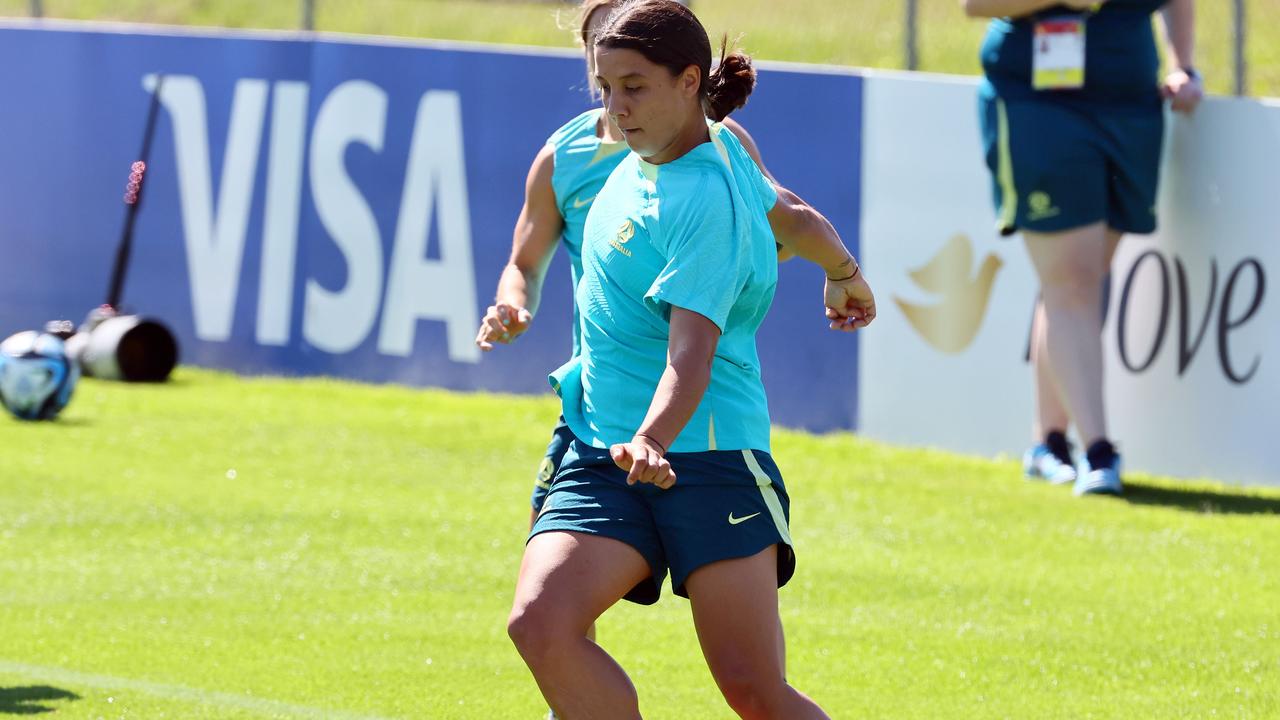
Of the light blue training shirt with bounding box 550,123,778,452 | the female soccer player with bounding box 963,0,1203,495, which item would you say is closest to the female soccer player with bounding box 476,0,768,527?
the light blue training shirt with bounding box 550,123,778,452

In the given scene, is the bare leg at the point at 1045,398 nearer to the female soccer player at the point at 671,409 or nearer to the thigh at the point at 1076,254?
the thigh at the point at 1076,254

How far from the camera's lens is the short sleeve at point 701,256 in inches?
148

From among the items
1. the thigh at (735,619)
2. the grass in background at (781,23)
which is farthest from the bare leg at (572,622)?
the grass in background at (781,23)

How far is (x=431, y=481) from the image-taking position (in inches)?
343

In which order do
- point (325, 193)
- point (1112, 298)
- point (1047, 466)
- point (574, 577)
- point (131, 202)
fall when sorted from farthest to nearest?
1. point (131, 202)
2. point (325, 193)
3. point (1112, 298)
4. point (1047, 466)
5. point (574, 577)

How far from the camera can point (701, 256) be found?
3789 millimetres

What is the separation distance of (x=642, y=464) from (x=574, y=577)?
332 mm

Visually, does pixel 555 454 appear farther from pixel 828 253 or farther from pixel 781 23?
pixel 781 23

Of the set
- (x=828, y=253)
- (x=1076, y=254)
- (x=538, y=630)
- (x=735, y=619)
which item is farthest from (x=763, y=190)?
(x=1076, y=254)

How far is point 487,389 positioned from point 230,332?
176 centimetres

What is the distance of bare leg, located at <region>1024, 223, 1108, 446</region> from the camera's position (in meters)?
8.50

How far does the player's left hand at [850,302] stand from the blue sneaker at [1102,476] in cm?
436

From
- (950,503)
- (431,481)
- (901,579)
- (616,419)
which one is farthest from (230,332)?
(616,419)

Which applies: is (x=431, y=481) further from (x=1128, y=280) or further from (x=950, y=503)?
(x=1128, y=280)
